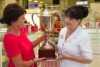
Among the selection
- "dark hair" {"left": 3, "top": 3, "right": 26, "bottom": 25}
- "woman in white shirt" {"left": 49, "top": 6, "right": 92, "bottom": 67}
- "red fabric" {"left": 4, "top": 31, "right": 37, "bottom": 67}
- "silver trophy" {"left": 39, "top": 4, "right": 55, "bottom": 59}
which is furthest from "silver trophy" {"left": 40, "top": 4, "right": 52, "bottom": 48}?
"dark hair" {"left": 3, "top": 3, "right": 26, "bottom": 25}

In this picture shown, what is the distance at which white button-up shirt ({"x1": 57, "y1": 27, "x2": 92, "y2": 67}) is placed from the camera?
2.10 meters

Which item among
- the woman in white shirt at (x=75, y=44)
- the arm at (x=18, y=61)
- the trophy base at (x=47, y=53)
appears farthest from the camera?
the trophy base at (x=47, y=53)

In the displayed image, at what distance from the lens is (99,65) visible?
13.9 feet

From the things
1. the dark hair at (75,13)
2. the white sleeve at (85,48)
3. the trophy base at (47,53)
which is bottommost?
the trophy base at (47,53)

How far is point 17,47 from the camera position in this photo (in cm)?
191

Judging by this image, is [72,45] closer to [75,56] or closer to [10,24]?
[75,56]

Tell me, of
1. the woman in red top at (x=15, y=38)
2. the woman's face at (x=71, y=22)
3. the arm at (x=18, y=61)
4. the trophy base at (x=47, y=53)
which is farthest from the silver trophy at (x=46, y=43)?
the arm at (x=18, y=61)

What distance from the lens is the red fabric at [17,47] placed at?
6.21ft

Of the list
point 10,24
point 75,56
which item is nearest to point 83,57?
point 75,56

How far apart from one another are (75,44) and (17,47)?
501 mm

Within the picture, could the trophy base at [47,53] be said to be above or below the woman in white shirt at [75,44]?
below

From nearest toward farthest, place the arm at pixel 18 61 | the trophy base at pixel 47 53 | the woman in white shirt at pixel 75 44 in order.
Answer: the arm at pixel 18 61, the woman in white shirt at pixel 75 44, the trophy base at pixel 47 53

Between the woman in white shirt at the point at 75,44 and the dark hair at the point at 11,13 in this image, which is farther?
the woman in white shirt at the point at 75,44

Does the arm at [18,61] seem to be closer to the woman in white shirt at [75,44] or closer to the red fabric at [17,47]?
the red fabric at [17,47]
